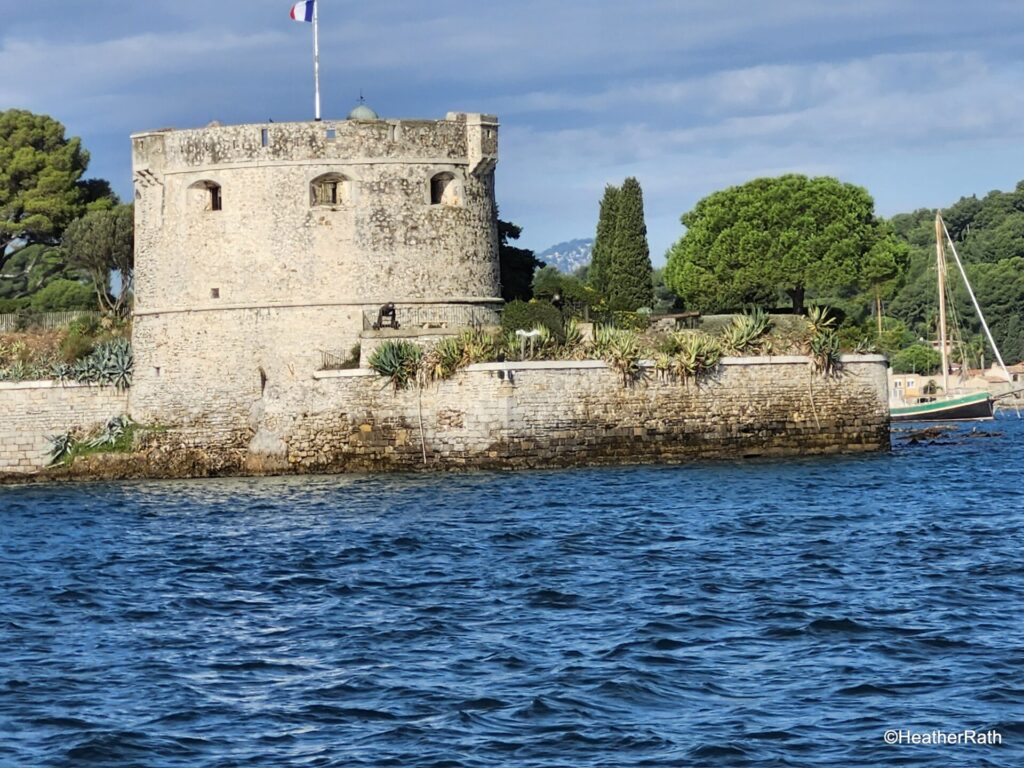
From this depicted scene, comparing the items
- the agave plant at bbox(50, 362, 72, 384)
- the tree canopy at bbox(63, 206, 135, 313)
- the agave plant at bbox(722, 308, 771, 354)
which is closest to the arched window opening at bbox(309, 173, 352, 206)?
the agave plant at bbox(50, 362, 72, 384)

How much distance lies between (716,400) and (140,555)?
1280 cm

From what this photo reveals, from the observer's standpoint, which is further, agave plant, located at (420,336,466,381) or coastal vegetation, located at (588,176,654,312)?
coastal vegetation, located at (588,176,654,312)

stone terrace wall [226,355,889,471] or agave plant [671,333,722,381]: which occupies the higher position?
agave plant [671,333,722,381]

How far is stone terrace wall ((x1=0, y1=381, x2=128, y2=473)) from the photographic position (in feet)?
111

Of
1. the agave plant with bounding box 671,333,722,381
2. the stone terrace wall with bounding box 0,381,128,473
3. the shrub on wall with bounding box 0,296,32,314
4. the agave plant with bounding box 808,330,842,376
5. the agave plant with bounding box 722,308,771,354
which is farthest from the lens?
the shrub on wall with bounding box 0,296,32,314

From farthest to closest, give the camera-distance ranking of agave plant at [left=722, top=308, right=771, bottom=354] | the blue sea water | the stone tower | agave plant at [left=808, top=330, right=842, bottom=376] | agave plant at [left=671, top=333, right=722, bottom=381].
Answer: the stone tower → agave plant at [left=722, top=308, right=771, bottom=354] → agave plant at [left=808, top=330, right=842, bottom=376] → agave plant at [left=671, top=333, right=722, bottom=381] → the blue sea water

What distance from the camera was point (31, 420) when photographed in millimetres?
33844

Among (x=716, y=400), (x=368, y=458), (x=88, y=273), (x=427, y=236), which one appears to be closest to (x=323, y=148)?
(x=427, y=236)

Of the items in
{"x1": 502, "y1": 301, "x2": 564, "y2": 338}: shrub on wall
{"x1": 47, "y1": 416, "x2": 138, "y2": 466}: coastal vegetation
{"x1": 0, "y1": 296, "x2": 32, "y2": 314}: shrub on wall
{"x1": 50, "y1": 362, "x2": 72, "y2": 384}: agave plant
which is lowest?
{"x1": 47, "y1": 416, "x2": 138, "y2": 466}: coastal vegetation

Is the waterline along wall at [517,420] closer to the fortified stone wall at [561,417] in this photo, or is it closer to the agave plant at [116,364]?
the fortified stone wall at [561,417]

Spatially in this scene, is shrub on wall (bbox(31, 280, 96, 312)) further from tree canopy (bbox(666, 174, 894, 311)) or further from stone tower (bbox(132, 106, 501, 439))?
tree canopy (bbox(666, 174, 894, 311))

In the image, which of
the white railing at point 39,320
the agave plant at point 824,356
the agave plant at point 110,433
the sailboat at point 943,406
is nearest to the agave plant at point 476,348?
the agave plant at point 824,356

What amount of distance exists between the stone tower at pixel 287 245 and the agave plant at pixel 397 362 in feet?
6.54

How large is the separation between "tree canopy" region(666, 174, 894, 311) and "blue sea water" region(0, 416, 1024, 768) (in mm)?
21589
